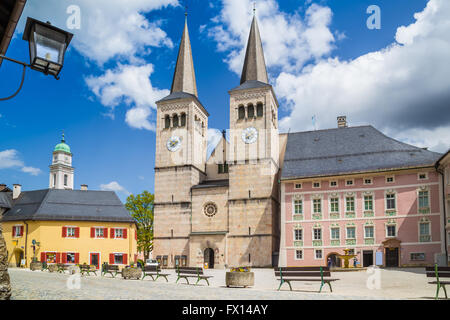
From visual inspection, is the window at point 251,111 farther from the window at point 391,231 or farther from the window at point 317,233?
the window at point 391,231

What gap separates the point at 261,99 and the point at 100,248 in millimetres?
23903

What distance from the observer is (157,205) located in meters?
52.7

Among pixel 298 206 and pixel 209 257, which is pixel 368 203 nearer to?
pixel 298 206

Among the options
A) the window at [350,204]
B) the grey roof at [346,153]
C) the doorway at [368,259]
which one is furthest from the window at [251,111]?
the doorway at [368,259]

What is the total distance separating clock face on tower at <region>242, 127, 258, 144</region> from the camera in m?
50.6

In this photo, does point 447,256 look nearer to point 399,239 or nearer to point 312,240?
point 399,239

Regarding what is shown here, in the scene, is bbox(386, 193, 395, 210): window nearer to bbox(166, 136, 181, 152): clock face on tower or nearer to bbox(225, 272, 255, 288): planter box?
bbox(166, 136, 181, 152): clock face on tower

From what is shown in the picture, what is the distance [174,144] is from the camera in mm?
54094

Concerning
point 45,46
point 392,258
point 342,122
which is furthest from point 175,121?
point 45,46

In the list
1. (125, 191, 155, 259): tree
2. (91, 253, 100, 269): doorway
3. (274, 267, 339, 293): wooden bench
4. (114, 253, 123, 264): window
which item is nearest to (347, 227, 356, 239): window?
(114, 253, 123, 264): window

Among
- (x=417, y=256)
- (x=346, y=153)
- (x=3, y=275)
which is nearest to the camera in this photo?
(x=3, y=275)

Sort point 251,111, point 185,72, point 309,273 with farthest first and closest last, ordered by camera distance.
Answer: point 185,72 < point 251,111 < point 309,273

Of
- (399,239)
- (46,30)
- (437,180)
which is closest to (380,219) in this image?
(399,239)

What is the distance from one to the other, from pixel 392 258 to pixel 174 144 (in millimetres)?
26662
